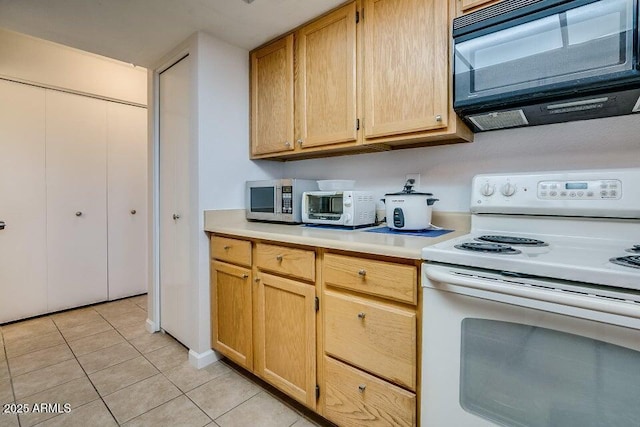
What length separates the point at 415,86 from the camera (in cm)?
143

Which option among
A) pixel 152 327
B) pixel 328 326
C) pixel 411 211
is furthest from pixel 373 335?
pixel 152 327

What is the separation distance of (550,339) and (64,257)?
3.53 metres

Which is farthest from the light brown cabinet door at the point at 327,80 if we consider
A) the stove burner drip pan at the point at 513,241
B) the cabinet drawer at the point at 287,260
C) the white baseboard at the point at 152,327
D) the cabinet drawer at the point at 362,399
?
the white baseboard at the point at 152,327

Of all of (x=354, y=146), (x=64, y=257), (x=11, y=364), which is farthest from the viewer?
(x=64, y=257)

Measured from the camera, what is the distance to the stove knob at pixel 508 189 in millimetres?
1319

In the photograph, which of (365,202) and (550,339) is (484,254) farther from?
(365,202)

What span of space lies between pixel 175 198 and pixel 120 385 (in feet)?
3.79

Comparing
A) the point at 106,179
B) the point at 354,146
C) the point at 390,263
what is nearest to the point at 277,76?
the point at 354,146

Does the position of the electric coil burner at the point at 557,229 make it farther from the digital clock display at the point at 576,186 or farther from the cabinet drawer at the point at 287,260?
the cabinet drawer at the point at 287,260

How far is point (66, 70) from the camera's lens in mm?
2777

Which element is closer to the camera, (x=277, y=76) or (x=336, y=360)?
(x=336, y=360)

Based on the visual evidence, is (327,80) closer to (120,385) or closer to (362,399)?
(362,399)

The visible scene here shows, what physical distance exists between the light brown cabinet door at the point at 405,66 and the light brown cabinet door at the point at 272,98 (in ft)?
1.84

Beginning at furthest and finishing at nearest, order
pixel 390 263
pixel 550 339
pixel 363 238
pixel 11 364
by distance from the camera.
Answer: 1. pixel 11 364
2. pixel 363 238
3. pixel 390 263
4. pixel 550 339
